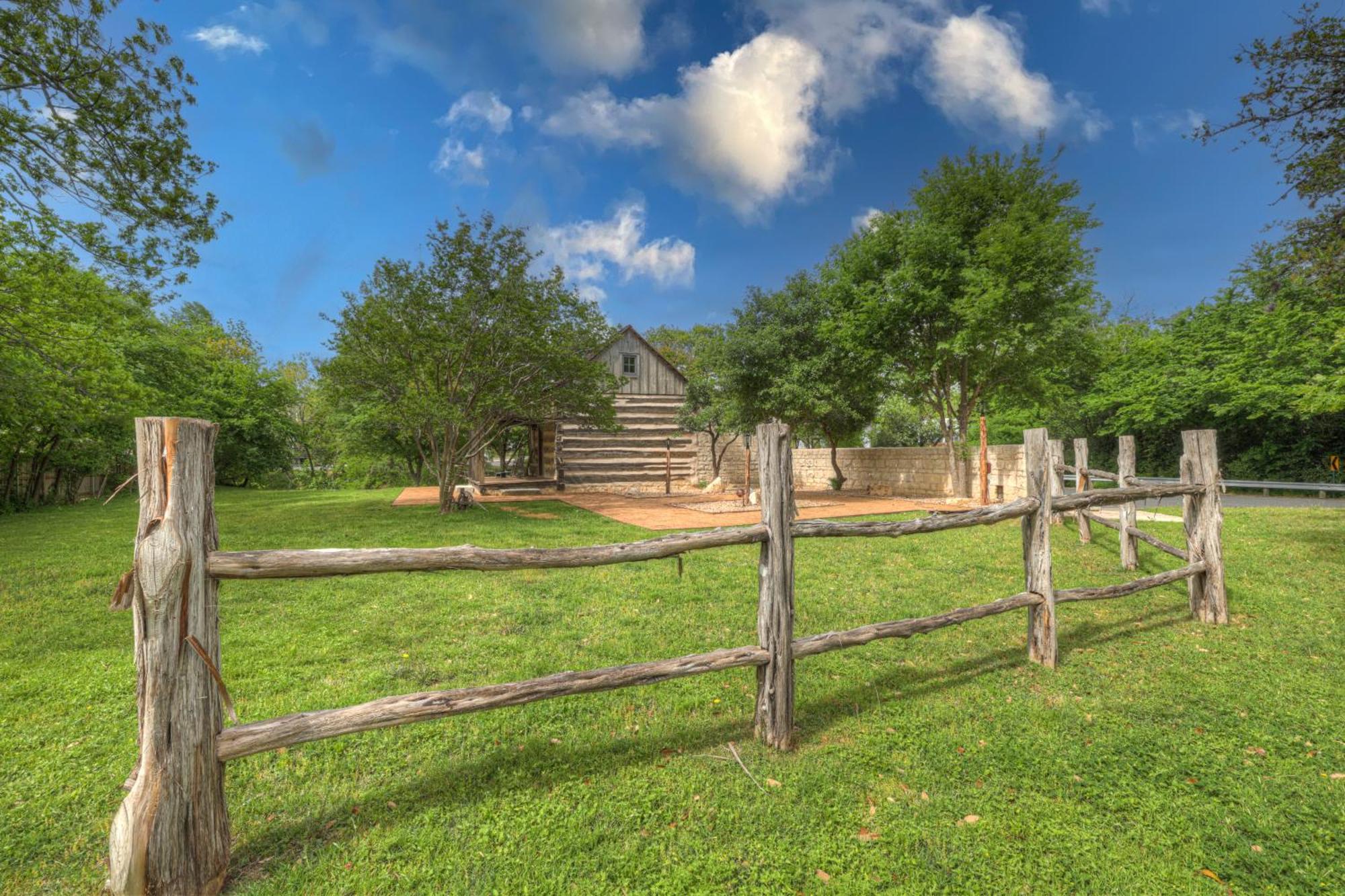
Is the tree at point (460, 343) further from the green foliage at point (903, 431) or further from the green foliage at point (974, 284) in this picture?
the green foliage at point (903, 431)

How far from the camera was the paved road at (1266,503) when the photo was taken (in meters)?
12.6

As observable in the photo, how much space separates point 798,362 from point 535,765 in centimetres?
1366

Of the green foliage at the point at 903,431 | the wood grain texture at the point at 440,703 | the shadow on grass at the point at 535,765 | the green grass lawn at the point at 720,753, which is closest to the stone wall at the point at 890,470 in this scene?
the green grass lawn at the point at 720,753

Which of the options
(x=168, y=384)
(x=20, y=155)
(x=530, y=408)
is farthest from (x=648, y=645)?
(x=168, y=384)

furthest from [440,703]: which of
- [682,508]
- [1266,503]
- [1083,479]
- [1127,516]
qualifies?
[1266,503]

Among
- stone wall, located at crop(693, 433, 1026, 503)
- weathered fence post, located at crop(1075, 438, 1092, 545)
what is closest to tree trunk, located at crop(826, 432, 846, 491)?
stone wall, located at crop(693, 433, 1026, 503)

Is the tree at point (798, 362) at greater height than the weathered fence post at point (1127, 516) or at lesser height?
greater

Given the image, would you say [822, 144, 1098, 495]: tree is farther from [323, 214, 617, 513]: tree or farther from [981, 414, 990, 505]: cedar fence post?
[323, 214, 617, 513]: tree

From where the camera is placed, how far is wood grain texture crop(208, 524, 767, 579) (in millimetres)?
2168

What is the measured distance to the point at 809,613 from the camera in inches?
213

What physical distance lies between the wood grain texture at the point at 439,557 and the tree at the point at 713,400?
1286cm

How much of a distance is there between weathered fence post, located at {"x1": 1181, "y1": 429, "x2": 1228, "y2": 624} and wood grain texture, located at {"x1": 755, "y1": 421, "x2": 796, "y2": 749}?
4.56 m

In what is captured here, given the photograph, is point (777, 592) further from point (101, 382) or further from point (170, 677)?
point (101, 382)

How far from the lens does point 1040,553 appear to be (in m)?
4.21
